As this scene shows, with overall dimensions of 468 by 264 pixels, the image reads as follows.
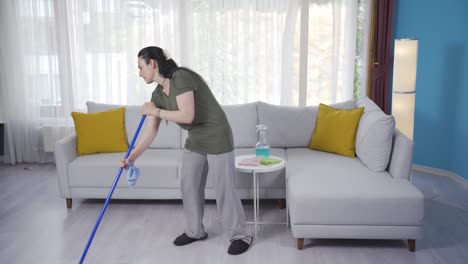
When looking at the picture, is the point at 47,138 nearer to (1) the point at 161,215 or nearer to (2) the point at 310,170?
(1) the point at 161,215

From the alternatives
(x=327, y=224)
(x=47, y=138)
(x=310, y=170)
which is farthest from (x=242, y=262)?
(x=47, y=138)

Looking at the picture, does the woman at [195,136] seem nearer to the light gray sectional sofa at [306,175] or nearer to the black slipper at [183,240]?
the black slipper at [183,240]

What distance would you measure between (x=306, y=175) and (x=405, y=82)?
63.1 inches

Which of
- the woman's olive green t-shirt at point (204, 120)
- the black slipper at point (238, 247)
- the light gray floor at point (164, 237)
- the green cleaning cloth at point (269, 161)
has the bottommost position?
the light gray floor at point (164, 237)

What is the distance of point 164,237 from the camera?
339cm

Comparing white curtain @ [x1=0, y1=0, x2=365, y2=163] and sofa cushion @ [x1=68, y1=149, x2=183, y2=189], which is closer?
sofa cushion @ [x1=68, y1=149, x2=183, y2=189]

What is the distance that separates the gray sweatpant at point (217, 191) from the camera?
10.1 ft

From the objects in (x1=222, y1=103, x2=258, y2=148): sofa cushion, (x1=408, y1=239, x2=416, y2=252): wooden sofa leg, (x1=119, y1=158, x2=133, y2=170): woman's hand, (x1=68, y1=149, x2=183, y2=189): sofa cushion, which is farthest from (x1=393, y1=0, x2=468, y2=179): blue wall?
(x1=119, y1=158, x2=133, y2=170): woman's hand

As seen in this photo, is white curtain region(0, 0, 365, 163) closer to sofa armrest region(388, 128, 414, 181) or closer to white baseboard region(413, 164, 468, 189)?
white baseboard region(413, 164, 468, 189)

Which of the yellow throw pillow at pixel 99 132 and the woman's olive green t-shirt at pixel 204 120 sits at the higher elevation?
the woman's olive green t-shirt at pixel 204 120

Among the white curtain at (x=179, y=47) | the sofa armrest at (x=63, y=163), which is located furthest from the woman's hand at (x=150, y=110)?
the white curtain at (x=179, y=47)

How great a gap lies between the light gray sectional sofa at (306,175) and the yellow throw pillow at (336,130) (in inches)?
2.6

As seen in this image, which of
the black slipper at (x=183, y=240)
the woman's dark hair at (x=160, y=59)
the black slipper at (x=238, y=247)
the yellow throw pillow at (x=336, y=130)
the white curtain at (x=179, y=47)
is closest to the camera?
the woman's dark hair at (x=160, y=59)

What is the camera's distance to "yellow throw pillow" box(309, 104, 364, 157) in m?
3.87
